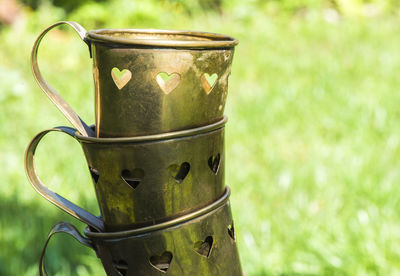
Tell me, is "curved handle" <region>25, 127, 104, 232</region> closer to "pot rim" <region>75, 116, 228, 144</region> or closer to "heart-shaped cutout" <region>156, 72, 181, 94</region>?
"pot rim" <region>75, 116, 228, 144</region>

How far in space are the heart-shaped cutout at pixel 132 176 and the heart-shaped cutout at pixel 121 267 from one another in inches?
6.6

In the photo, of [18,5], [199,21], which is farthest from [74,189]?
[18,5]

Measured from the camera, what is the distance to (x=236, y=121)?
3.28m

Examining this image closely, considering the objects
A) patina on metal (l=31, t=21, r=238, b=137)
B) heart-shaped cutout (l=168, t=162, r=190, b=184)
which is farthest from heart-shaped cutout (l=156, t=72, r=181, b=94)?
heart-shaped cutout (l=168, t=162, r=190, b=184)

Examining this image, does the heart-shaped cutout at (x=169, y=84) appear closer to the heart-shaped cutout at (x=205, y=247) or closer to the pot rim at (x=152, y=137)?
the pot rim at (x=152, y=137)

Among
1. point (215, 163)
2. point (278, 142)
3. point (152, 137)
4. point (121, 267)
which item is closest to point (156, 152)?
point (152, 137)

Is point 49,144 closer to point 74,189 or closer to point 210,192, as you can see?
point 74,189

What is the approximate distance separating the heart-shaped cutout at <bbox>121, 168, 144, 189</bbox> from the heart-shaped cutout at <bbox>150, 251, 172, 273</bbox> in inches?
6.1

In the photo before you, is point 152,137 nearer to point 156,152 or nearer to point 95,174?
point 156,152

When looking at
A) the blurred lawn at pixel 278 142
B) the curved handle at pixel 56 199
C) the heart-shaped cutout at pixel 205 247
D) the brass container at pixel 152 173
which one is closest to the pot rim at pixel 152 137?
the brass container at pixel 152 173

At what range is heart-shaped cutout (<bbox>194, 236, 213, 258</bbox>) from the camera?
992 mm

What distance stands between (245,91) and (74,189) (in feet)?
5.54

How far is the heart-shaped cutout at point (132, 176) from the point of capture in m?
0.93

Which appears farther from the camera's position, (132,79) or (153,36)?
(153,36)
